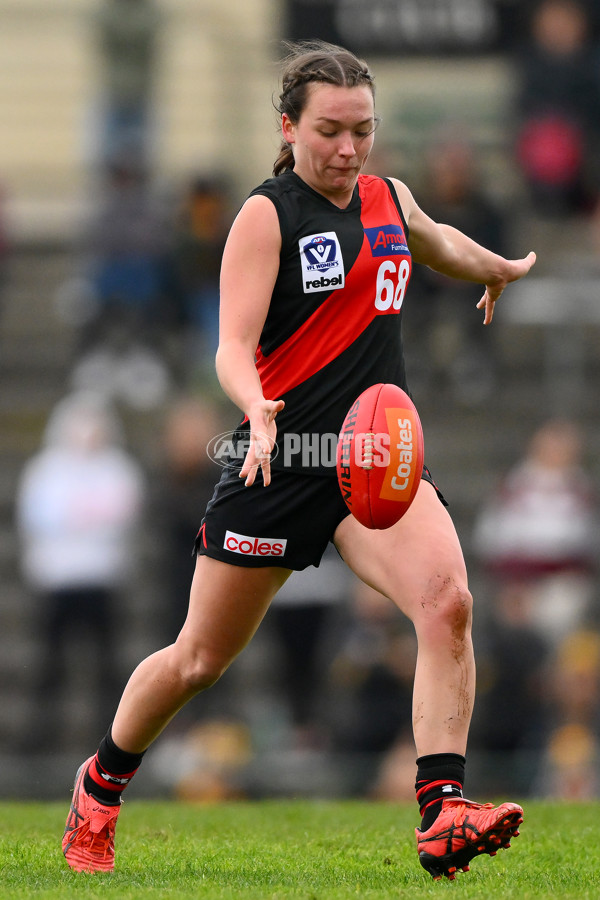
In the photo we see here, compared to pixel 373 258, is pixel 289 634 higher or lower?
lower

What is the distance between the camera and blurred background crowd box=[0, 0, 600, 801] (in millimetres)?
10273

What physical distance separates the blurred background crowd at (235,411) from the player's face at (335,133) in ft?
14.6

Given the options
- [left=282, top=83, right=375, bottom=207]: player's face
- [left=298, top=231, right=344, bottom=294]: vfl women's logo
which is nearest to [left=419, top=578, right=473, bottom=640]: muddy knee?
[left=298, top=231, right=344, bottom=294]: vfl women's logo

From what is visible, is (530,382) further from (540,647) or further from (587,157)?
(540,647)

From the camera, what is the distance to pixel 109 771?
5.45 meters

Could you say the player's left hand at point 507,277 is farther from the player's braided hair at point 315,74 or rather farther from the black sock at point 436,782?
the black sock at point 436,782

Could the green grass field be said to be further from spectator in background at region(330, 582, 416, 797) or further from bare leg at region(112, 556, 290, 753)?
spectator in background at region(330, 582, 416, 797)

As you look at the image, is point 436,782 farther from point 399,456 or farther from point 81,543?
point 81,543

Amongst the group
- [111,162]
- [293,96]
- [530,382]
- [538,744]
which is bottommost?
[538,744]

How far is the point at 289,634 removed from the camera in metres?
11.0

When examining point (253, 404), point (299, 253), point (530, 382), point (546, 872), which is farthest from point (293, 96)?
point (530, 382)

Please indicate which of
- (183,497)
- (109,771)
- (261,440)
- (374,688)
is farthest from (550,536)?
(261,440)

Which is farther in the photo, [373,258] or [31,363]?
[31,363]

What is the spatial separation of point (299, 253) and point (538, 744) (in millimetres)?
5855
